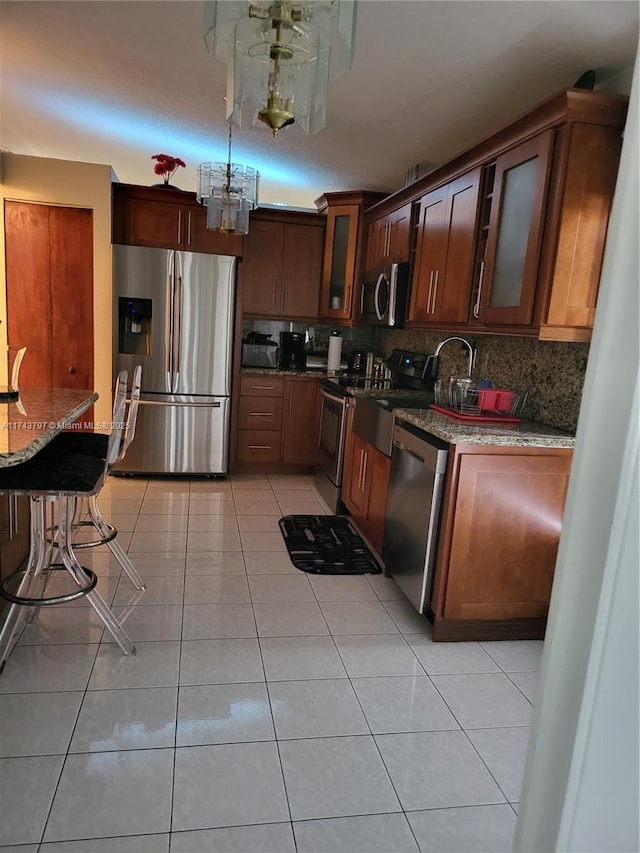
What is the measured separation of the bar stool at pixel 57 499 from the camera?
196cm

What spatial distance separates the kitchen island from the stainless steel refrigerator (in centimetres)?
234

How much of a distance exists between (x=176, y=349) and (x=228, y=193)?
4.04ft

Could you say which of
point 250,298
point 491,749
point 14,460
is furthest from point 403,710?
point 250,298

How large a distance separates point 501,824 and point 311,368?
12.5 feet

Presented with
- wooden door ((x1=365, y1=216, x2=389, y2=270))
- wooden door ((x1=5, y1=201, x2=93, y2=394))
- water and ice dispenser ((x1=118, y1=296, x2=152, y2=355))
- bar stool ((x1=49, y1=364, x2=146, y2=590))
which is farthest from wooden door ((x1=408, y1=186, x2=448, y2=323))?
wooden door ((x1=5, y1=201, x2=93, y2=394))

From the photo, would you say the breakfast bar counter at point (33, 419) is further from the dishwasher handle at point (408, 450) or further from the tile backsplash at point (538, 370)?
the tile backsplash at point (538, 370)

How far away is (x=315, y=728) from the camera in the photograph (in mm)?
1816

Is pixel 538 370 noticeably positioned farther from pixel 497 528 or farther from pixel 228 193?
pixel 228 193

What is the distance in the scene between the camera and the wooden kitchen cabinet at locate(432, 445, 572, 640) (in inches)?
89.7

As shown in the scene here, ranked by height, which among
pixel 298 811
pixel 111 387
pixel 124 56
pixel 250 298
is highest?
pixel 124 56

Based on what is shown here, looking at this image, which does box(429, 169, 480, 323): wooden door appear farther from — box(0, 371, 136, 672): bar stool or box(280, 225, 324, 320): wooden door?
box(280, 225, 324, 320): wooden door

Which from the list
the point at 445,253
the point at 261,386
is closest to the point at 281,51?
the point at 445,253

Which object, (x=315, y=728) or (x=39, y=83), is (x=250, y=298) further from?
(x=315, y=728)

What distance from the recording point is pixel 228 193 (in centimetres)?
360
